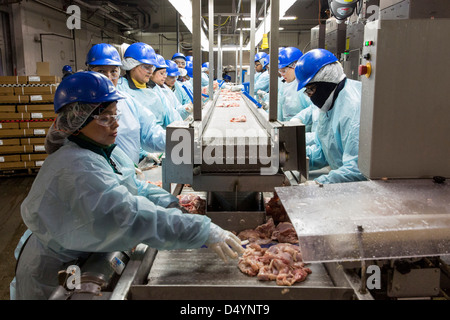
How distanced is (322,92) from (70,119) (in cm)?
203

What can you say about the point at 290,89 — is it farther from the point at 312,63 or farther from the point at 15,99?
the point at 15,99

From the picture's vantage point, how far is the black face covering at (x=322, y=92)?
3031mm

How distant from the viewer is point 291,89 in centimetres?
660

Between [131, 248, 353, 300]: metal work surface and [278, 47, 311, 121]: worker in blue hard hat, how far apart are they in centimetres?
436

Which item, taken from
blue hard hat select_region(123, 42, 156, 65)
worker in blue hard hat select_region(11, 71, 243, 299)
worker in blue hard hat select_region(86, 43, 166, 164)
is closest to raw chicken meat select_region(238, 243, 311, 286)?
worker in blue hard hat select_region(11, 71, 243, 299)

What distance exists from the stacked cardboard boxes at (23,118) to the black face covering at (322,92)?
672 centimetres

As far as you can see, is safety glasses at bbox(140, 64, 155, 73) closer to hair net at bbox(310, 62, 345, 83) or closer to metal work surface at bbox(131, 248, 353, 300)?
hair net at bbox(310, 62, 345, 83)

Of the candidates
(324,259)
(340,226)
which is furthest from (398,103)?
(324,259)

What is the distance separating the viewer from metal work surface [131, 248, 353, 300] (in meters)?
1.54

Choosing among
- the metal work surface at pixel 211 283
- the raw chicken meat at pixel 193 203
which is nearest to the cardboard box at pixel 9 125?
the raw chicken meat at pixel 193 203

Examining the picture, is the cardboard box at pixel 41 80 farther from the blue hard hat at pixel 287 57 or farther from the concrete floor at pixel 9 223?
the blue hard hat at pixel 287 57
